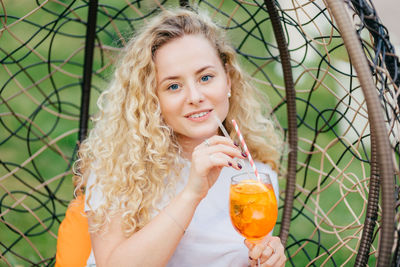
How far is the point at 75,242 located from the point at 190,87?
760 millimetres

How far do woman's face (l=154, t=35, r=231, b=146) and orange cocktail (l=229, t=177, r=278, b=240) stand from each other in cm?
30

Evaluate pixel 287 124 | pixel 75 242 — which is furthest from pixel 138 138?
pixel 287 124

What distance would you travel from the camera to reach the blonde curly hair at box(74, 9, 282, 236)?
1412 millimetres

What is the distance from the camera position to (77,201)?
1.68 metres

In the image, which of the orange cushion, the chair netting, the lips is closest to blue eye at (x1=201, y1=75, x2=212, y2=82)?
the lips

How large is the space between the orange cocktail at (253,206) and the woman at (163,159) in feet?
0.38

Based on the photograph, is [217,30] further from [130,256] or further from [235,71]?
[130,256]

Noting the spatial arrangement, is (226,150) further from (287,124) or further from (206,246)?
(287,124)

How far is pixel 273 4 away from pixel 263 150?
22.1 inches

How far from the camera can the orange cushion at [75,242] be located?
165 cm

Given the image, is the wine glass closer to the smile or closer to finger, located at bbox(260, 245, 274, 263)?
finger, located at bbox(260, 245, 274, 263)

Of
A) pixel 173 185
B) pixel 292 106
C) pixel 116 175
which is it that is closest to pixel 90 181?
pixel 116 175

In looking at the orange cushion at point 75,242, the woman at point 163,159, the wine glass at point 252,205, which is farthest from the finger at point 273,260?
the orange cushion at point 75,242

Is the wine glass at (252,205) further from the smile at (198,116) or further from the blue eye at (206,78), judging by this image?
the blue eye at (206,78)
